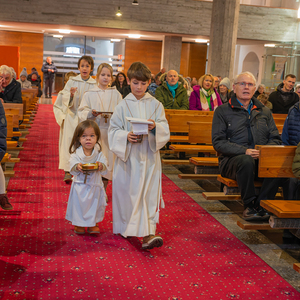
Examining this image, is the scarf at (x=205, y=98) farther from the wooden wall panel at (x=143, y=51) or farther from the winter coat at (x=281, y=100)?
the wooden wall panel at (x=143, y=51)

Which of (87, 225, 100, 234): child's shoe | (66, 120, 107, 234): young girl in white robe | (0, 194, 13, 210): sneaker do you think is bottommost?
(87, 225, 100, 234): child's shoe

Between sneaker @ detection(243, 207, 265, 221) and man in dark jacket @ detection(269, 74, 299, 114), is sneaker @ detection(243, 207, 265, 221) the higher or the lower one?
the lower one

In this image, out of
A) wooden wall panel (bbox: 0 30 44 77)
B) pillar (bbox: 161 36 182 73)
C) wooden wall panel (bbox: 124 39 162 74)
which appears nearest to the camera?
pillar (bbox: 161 36 182 73)

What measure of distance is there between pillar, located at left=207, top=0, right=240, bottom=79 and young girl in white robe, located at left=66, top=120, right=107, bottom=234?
31.8 feet

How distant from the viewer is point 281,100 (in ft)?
29.1

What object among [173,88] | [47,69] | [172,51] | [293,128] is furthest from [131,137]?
[47,69]

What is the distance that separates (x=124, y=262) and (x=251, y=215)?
1.64m

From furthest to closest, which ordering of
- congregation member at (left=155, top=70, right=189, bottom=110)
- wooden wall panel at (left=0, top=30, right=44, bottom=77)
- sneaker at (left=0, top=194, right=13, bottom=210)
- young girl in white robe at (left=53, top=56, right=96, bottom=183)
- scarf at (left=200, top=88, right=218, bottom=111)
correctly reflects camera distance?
wooden wall panel at (left=0, top=30, right=44, bottom=77) < scarf at (left=200, top=88, right=218, bottom=111) < congregation member at (left=155, top=70, right=189, bottom=110) < young girl in white robe at (left=53, top=56, right=96, bottom=183) < sneaker at (left=0, top=194, right=13, bottom=210)

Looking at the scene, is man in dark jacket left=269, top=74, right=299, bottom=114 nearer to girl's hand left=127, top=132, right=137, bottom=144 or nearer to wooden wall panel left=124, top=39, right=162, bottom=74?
girl's hand left=127, top=132, right=137, bottom=144

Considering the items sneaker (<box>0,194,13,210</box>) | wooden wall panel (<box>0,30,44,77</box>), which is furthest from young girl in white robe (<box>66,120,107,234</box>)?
wooden wall panel (<box>0,30,44,77</box>)

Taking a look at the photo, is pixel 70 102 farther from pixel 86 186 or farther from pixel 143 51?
Result: pixel 143 51

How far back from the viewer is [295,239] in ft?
13.5

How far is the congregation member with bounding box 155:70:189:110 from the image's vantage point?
783cm

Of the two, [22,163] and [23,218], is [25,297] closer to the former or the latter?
[23,218]
